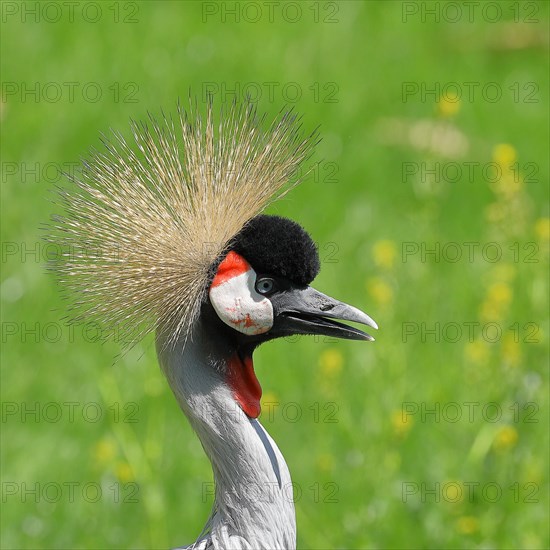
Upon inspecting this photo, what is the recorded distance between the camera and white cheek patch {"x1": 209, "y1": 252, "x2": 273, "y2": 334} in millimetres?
2012

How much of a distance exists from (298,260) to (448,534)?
51.6 inches

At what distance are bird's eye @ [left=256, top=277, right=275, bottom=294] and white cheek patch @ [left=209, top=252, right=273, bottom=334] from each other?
0.01 m

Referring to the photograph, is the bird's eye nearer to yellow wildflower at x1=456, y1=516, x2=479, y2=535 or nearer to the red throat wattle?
the red throat wattle

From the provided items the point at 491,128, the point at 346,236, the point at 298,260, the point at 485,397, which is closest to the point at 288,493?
the point at 298,260

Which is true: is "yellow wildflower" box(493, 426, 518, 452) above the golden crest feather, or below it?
below

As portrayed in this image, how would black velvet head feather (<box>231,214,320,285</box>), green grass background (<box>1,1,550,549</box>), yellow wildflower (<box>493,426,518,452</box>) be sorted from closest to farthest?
1. black velvet head feather (<box>231,214,320,285</box>)
2. yellow wildflower (<box>493,426,518,452</box>)
3. green grass background (<box>1,1,550,549</box>)

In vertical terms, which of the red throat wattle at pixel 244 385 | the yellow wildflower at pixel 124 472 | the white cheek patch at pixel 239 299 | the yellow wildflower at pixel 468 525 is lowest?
the yellow wildflower at pixel 468 525

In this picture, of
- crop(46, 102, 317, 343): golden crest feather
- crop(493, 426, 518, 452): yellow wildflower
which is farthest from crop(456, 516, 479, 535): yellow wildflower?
crop(46, 102, 317, 343): golden crest feather

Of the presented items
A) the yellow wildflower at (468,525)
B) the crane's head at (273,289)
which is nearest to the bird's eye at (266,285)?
the crane's head at (273,289)

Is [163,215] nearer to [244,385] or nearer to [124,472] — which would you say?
[244,385]

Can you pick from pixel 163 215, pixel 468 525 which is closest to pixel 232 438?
pixel 163 215

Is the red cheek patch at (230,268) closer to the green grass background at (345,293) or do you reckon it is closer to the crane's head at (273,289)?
the crane's head at (273,289)

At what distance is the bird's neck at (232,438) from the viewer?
2.04 meters

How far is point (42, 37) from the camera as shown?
566cm
